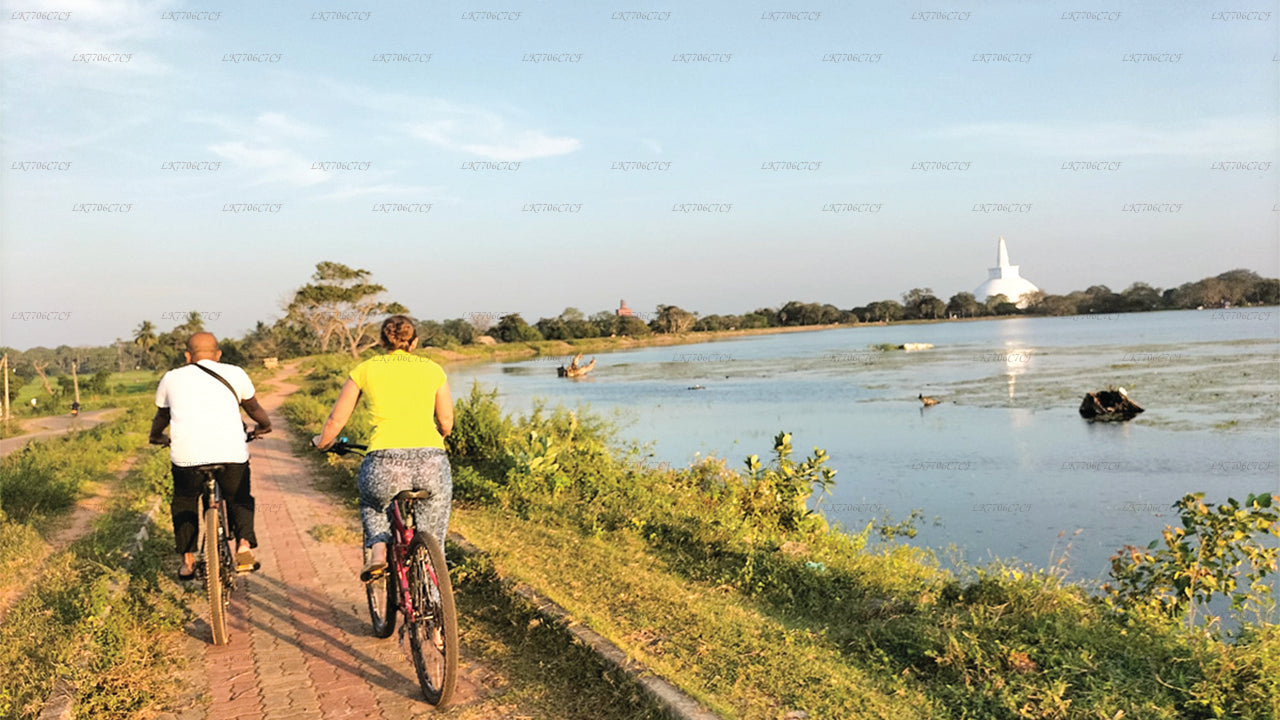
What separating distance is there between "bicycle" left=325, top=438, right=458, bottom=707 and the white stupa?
6413 inches

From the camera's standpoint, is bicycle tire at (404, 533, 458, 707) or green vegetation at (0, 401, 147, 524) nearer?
bicycle tire at (404, 533, 458, 707)

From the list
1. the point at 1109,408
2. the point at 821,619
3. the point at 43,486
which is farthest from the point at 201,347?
the point at 1109,408

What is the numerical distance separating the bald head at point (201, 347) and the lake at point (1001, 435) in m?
6.02

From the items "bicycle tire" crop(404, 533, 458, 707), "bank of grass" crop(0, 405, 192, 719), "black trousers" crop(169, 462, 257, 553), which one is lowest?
"bank of grass" crop(0, 405, 192, 719)

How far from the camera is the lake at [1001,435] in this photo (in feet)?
35.2

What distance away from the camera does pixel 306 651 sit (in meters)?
4.66

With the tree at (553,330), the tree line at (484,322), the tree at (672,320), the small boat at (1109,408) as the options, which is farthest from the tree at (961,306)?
the small boat at (1109,408)

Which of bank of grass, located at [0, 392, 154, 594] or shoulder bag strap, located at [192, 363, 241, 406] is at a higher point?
shoulder bag strap, located at [192, 363, 241, 406]

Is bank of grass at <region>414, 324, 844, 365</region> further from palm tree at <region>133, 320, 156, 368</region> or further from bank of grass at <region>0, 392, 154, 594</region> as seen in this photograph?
bank of grass at <region>0, 392, 154, 594</region>

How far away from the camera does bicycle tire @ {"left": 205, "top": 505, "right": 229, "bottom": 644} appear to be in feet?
15.3

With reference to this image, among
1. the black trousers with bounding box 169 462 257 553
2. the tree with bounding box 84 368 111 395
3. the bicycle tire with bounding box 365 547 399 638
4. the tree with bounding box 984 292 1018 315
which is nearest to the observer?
the bicycle tire with bounding box 365 547 399 638

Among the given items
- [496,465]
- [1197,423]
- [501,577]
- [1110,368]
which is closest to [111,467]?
[496,465]

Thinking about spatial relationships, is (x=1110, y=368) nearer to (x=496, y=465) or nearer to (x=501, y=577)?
(x=496, y=465)

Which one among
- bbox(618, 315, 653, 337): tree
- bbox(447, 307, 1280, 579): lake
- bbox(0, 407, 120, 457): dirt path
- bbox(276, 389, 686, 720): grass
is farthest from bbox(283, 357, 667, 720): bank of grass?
bbox(618, 315, 653, 337): tree
